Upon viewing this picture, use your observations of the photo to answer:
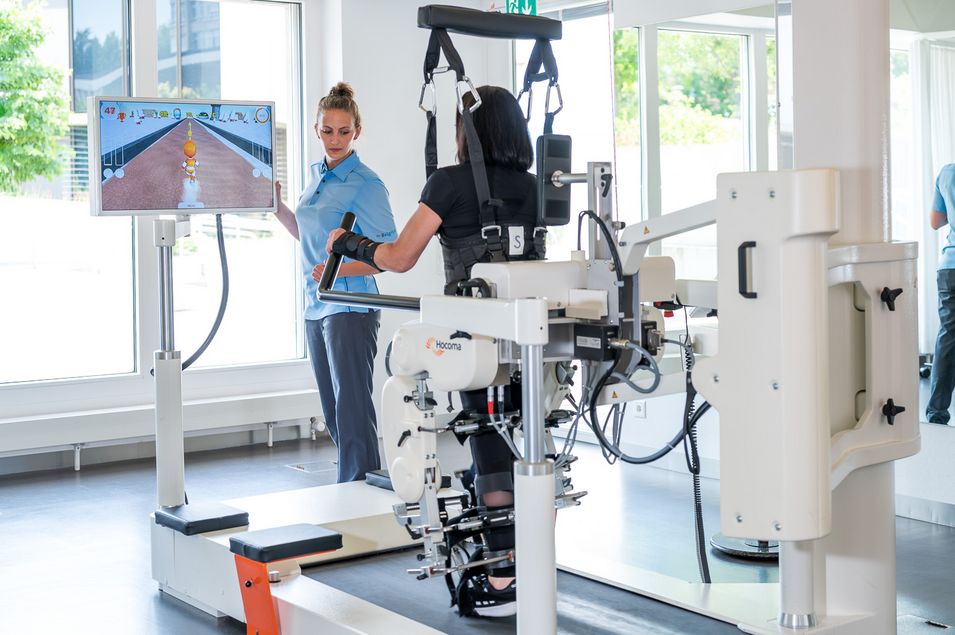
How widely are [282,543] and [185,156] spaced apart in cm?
145

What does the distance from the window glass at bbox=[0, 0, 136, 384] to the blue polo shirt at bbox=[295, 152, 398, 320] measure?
205cm

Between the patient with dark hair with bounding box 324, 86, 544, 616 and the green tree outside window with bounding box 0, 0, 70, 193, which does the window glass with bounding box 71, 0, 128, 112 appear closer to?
the green tree outside window with bounding box 0, 0, 70, 193

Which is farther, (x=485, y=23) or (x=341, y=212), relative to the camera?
(x=341, y=212)

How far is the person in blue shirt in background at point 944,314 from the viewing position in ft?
15.6

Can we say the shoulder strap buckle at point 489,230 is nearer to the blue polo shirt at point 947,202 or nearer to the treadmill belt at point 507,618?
the treadmill belt at point 507,618

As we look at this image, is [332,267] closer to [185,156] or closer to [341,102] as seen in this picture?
[185,156]

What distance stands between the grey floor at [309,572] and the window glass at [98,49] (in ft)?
6.67

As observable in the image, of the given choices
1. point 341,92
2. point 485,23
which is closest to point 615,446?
point 485,23

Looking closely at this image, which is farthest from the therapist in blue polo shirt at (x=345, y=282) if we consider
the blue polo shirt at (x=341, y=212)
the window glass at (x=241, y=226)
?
the window glass at (x=241, y=226)

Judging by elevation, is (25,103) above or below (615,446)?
above

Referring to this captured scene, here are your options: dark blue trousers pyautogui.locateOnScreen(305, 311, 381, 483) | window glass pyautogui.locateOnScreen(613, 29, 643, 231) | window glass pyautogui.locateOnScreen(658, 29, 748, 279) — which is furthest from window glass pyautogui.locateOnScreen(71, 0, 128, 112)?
window glass pyautogui.locateOnScreen(658, 29, 748, 279)

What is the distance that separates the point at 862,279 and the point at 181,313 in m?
4.67

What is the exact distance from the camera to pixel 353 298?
10.9ft

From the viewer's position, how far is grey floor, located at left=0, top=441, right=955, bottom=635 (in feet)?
12.1
